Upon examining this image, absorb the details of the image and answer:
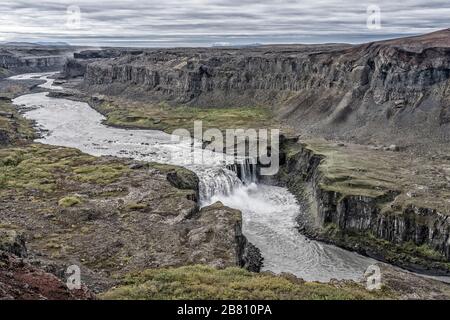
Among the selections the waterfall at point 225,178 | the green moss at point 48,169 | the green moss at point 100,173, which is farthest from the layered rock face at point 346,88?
the green moss at point 48,169

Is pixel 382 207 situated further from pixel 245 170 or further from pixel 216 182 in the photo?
pixel 245 170

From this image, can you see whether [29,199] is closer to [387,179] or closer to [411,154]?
[387,179]

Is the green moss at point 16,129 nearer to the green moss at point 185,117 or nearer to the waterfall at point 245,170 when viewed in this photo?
the green moss at point 185,117

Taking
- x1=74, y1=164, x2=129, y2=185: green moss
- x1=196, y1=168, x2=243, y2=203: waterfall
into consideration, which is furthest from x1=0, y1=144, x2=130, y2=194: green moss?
x1=196, y1=168, x2=243, y2=203: waterfall

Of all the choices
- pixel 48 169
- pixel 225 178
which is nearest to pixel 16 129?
pixel 48 169

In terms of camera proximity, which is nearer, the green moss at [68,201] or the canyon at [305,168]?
the canyon at [305,168]

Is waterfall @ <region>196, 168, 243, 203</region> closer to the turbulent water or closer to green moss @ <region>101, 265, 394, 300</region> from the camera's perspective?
the turbulent water
